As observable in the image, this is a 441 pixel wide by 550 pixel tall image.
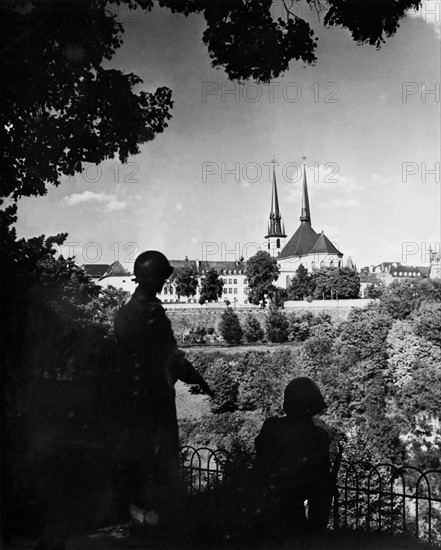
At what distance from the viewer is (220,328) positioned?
50781 millimetres

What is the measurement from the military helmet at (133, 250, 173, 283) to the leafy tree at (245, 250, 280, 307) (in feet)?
181

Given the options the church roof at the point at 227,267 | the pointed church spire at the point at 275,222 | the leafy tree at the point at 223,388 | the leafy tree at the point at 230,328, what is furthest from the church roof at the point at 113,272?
the pointed church spire at the point at 275,222

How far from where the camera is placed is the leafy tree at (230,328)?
49906 millimetres

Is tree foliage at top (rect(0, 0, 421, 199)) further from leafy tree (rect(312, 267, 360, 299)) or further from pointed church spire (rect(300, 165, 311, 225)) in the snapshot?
pointed church spire (rect(300, 165, 311, 225))

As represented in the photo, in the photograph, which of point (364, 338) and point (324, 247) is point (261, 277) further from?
point (364, 338)

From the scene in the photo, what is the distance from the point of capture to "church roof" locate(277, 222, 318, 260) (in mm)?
77188

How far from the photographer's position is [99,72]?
530 centimetres

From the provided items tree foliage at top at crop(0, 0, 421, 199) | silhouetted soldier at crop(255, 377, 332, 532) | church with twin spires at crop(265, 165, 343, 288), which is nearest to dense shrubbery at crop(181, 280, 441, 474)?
tree foliage at top at crop(0, 0, 421, 199)

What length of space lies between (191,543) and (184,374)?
1132 millimetres

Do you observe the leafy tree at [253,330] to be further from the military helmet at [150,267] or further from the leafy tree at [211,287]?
the military helmet at [150,267]

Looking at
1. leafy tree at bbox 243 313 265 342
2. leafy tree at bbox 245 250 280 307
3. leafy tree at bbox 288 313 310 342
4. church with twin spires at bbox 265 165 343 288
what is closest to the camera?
leafy tree at bbox 288 313 310 342

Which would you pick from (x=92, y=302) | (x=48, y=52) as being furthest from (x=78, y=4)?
(x=92, y=302)

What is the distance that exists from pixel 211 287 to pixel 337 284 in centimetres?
1352

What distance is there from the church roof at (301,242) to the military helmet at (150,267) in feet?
243
